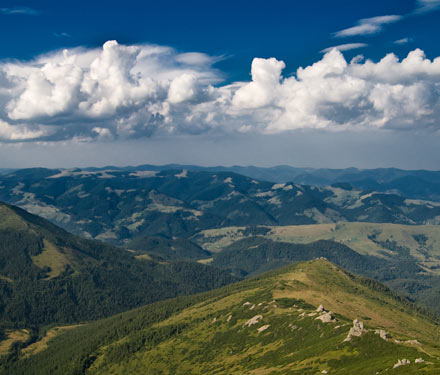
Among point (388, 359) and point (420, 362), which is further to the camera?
point (388, 359)

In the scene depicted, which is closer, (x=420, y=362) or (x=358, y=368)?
(x=420, y=362)

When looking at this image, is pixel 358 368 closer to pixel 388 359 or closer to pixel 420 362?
pixel 388 359

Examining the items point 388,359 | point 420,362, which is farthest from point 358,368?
point 420,362
